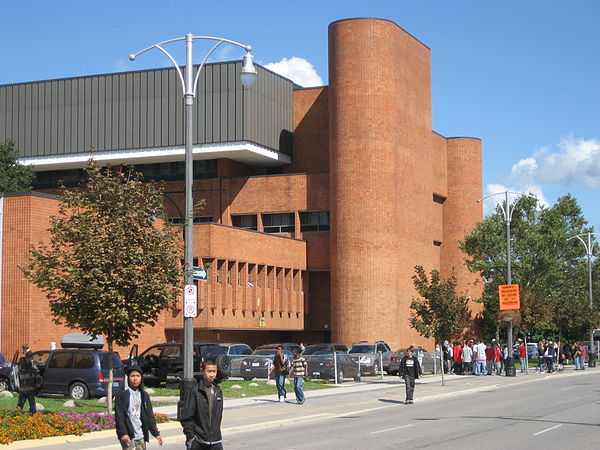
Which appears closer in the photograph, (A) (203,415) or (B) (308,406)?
(A) (203,415)

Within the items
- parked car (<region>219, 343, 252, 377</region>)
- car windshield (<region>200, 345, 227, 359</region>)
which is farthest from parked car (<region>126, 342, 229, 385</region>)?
parked car (<region>219, 343, 252, 377</region>)

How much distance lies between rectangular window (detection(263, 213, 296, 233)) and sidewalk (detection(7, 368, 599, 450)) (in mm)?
22616

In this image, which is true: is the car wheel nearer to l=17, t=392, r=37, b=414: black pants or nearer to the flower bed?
l=17, t=392, r=37, b=414: black pants

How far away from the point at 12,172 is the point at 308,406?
40.7 metres

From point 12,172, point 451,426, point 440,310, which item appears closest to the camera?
point 451,426

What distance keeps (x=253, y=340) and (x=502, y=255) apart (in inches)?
761

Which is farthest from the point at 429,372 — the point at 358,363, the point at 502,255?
the point at 502,255

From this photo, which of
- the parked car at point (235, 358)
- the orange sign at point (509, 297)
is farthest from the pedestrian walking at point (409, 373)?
the orange sign at point (509, 297)

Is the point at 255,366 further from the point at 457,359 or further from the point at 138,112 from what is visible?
the point at 138,112

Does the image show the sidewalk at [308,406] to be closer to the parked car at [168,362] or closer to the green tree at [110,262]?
the green tree at [110,262]

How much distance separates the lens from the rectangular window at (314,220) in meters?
65.6

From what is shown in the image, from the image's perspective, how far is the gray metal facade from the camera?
206ft

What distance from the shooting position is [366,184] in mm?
61562

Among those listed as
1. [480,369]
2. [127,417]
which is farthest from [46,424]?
[480,369]
